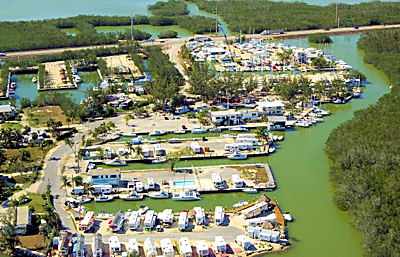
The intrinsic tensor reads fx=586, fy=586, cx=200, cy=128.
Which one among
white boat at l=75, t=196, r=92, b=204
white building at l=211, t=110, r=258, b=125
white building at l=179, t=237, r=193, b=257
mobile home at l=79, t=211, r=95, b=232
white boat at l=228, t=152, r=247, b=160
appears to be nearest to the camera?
white building at l=179, t=237, r=193, b=257

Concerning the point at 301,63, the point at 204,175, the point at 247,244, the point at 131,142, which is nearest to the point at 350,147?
the point at 204,175

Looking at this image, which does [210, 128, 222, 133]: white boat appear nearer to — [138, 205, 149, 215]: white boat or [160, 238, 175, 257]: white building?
[138, 205, 149, 215]: white boat

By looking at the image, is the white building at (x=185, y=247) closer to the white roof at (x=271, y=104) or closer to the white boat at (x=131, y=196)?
the white boat at (x=131, y=196)

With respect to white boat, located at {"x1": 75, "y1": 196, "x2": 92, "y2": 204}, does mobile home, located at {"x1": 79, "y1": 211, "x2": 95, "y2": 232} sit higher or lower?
lower

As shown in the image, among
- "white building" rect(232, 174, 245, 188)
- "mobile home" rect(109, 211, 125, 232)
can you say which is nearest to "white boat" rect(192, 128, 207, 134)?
"white building" rect(232, 174, 245, 188)

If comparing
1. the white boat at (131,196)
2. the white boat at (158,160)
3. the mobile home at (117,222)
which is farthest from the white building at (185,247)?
the white boat at (158,160)

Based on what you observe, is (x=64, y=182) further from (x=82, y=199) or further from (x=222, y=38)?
(x=222, y=38)
